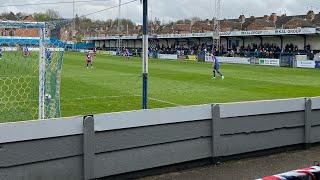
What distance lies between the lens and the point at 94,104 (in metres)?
17.5

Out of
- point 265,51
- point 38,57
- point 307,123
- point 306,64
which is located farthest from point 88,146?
point 265,51

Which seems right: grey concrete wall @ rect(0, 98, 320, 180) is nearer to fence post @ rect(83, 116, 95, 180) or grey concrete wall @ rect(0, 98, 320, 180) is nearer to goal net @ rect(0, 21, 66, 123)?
fence post @ rect(83, 116, 95, 180)

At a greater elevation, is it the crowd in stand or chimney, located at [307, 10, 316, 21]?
chimney, located at [307, 10, 316, 21]

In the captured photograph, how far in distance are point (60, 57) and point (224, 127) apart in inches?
235

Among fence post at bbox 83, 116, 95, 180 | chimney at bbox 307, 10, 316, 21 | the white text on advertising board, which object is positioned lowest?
fence post at bbox 83, 116, 95, 180

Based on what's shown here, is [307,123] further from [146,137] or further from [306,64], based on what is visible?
[306,64]

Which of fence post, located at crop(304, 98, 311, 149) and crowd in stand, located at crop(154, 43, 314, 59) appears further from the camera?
crowd in stand, located at crop(154, 43, 314, 59)

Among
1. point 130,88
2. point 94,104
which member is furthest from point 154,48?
point 94,104

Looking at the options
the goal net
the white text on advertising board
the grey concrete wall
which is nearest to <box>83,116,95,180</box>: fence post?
the grey concrete wall

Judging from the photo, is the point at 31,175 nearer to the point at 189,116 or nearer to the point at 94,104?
the point at 189,116

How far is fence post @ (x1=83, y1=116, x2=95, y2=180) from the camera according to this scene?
636 centimetres

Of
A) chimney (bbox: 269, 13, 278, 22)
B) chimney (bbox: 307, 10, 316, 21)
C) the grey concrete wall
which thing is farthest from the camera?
chimney (bbox: 269, 13, 278, 22)

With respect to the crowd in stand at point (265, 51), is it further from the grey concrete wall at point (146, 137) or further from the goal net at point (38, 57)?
the grey concrete wall at point (146, 137)

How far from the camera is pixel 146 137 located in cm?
695
